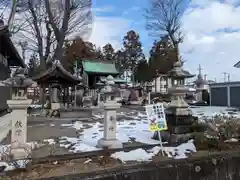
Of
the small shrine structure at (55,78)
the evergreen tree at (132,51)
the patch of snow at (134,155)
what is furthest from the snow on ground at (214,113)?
the evergreen tree at (132,51)

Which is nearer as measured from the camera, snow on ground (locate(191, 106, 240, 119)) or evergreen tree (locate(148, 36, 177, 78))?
snow on ground (locate(191, 106, 240, 119))

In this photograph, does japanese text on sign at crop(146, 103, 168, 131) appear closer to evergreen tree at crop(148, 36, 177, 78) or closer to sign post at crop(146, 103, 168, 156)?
sign post at crop(146, 103, 168, 156)

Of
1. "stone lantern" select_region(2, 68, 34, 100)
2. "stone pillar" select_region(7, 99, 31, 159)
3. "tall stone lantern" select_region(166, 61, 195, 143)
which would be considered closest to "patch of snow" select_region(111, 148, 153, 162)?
"tall stone lantern" select_region(166, 61, 195, 143)

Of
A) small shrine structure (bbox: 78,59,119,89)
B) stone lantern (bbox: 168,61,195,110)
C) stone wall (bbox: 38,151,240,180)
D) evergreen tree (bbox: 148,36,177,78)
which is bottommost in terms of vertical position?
stone wall (bbox: 38,151,240,180)

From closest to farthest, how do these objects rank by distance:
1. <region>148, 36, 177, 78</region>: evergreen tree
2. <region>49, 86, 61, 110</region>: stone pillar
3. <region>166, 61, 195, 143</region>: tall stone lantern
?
1. <region>166, 61, 195, 143</region>: tall stone lantern
2. <region>49, 86, 61, 110</region>: stone pillar
3. <region>148, 36, 177, 78</region>: evergreen tree

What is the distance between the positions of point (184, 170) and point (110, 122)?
8.05ft

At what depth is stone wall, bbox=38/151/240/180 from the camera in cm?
414

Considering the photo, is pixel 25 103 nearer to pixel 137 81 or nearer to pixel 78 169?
pixel 78 169

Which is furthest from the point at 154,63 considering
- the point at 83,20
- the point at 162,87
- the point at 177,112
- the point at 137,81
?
the point at 177,112

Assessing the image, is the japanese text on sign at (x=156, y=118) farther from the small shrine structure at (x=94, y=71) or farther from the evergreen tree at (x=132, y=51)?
the evergreen tree at (x=132, y=51)

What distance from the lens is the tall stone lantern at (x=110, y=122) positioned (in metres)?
6.36

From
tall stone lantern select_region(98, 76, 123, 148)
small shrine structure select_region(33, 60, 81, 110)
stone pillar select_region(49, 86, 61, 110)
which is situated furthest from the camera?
stone pillar select_region(49, 86, 61, 110)

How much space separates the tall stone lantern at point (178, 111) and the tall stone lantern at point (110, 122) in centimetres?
177

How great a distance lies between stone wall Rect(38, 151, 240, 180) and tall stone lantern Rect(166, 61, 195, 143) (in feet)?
6.29
